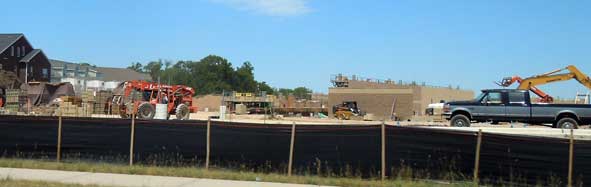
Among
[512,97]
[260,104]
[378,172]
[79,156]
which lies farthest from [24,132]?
[260,104]

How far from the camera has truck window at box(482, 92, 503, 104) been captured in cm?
2559

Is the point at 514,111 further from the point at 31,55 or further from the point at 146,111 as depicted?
the point at 31,55

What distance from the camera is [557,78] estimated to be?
39.6 m

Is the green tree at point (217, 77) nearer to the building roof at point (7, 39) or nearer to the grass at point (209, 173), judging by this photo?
the building roof at point (7, 39)

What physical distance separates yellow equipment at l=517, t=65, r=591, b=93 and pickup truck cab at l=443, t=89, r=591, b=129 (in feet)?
47.4

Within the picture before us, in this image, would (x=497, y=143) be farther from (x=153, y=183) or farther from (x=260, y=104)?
(x=260, y=104)

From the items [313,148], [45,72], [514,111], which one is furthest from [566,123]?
[45,72]

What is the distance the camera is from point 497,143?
1242cm

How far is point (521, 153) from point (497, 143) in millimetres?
483

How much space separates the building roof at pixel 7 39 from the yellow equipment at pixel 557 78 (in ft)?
209

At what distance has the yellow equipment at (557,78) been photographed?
128ft

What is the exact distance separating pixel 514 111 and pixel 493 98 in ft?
3.19

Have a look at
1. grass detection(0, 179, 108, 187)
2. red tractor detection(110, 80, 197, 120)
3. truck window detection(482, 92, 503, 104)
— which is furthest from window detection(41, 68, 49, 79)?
grass detection(0, 179, 108, 187)

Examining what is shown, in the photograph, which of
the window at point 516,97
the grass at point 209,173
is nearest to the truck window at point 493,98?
the window at point 516,97
